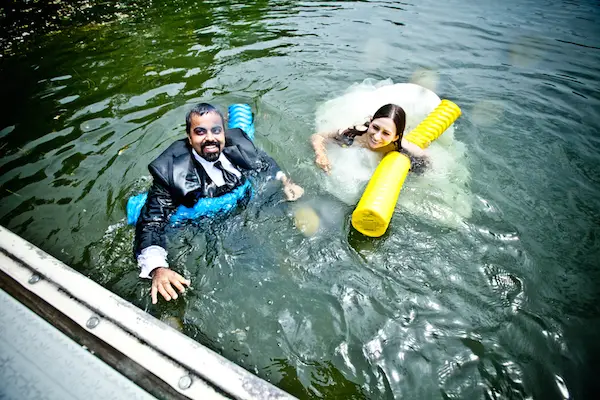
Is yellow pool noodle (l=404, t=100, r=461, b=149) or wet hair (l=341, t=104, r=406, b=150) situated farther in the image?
yellow pool noodle (l=404, t=100, r=461, b=149)

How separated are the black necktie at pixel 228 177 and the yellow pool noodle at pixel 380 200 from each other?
1.25m

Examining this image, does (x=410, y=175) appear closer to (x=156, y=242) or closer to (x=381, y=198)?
(x=381, y=198)

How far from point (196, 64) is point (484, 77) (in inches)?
221

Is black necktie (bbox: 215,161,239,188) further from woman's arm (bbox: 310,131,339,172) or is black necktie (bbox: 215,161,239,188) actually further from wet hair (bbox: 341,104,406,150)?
wet hair (bbox: 341,104,406,150)

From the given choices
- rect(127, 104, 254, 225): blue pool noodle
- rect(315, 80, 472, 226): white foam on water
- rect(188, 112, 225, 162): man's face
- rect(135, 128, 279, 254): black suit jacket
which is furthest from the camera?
rect(315, 80, 472, 226): white foam on water

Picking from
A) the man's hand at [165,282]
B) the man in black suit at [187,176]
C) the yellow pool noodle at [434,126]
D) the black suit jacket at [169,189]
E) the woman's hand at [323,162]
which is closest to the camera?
the man's hand at [165,282]

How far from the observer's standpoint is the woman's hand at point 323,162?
395 cm

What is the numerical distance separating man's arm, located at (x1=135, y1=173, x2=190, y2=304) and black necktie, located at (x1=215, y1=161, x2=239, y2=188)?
0.54m

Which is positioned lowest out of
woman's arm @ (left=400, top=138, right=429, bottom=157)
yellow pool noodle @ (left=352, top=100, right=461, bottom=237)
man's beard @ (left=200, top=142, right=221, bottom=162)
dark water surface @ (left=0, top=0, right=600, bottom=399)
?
dark water surface @ (left=0, top=0, right=600, bottom=399)

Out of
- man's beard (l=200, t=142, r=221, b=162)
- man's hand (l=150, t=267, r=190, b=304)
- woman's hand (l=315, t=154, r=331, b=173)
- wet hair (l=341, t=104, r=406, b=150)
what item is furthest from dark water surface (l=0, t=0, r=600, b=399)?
wet hair (l=341, t=104, r=406, b=150)

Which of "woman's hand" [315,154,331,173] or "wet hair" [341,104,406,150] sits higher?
"wet hair" [341,104,406,150]

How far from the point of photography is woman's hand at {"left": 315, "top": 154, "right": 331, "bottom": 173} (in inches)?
156

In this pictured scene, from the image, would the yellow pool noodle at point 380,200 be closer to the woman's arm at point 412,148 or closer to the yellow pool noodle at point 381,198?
the yellow pool noodle at point 381,198

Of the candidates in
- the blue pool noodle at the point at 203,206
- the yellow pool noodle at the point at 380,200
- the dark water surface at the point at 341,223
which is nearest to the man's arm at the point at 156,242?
the blue pool noodle at the point at 203,206
